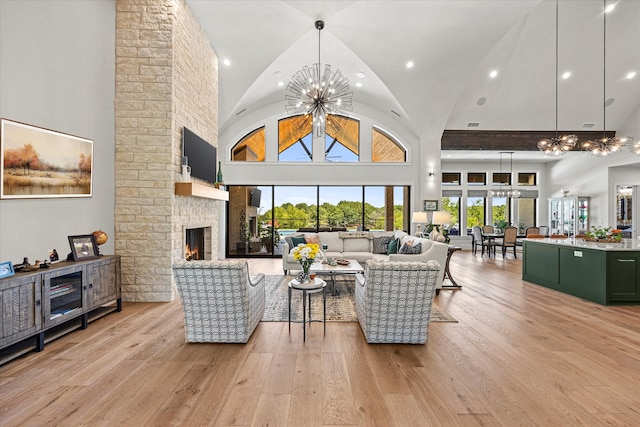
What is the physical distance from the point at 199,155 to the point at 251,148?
13.8 ft

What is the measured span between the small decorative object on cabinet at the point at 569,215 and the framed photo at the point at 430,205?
5601 millimetres

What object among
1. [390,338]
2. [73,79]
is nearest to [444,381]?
[390,338]

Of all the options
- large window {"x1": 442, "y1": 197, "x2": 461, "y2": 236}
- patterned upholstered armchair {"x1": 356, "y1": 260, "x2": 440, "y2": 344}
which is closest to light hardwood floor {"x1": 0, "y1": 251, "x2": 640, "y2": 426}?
patterned upholstered armchair {"x1": 356, "y1": 260, "x2": 440, "y2": 344}

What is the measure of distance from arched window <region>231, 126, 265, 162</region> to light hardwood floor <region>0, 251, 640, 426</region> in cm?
645

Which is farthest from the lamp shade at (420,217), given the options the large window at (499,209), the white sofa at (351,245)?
the large window at (499,209)

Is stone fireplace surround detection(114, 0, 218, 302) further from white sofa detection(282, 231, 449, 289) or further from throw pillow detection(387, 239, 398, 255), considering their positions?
throw pillow detection(387, 239, 398, 255)

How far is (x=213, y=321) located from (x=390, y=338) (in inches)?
69.9

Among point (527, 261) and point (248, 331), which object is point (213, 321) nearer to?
point (248, 331)

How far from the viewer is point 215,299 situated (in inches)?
119

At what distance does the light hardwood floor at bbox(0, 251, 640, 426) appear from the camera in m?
2.02

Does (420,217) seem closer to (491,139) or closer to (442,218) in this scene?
(442,218)

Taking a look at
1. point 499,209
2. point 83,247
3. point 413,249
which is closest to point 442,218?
point 413,249

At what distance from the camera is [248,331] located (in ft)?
10.4

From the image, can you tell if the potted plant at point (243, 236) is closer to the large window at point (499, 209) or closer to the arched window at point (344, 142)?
the arched window at point (344, 142)
